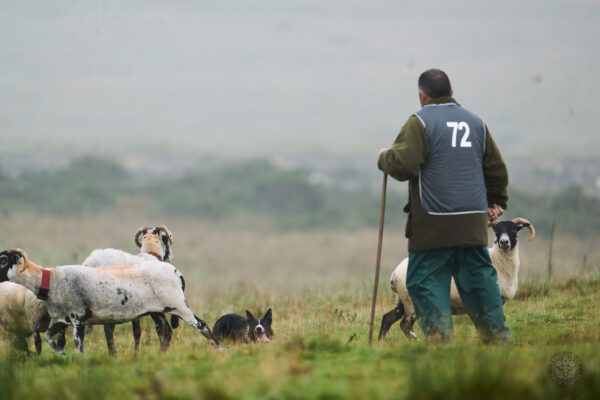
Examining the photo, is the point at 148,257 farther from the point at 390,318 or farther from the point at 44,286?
the point at 390,318

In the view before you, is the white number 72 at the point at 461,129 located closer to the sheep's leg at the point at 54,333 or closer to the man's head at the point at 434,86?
the man's head at the point at 434,86

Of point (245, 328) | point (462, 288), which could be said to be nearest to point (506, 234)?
point (462, 288)

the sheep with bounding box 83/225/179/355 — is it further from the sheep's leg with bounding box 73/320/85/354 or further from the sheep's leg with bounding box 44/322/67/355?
the sheep's leg with bounding box 44/322/67/355

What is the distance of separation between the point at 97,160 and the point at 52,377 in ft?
274

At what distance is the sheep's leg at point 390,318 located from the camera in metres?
9.82

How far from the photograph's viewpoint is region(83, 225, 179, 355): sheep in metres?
9.80

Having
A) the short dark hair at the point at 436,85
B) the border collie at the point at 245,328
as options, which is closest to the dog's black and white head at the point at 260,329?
the border collie at the point at 245,328

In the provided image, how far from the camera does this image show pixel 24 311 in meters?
10.1

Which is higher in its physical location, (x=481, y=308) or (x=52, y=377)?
(x=481, y=308)

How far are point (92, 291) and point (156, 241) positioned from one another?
2.01 m

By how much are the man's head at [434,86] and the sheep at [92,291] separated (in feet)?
12.7

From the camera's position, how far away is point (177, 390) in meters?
6.00

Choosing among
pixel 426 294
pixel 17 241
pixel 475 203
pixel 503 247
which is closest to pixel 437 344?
pixel 426 294

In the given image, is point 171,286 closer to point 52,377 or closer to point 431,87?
point 52,377
